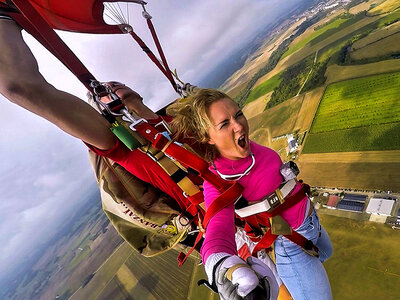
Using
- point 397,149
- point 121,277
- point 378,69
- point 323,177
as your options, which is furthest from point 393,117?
point 121,277

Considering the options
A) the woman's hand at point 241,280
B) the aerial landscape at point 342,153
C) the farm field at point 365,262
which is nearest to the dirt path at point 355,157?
the aerial landscape at point 342,153

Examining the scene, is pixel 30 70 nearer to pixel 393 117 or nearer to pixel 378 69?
pixel 393 117

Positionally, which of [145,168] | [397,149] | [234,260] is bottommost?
[397,149]

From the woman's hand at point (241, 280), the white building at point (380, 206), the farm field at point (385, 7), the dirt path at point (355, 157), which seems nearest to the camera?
the woman's hand at point (241, 280)

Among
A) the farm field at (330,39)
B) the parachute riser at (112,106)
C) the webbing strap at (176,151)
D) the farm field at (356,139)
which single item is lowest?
the farm field at (356,139)

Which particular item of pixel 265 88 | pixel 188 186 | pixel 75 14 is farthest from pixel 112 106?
pixel 265 88

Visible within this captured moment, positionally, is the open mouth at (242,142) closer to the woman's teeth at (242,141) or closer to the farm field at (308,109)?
the woman's teeth at (242,141)

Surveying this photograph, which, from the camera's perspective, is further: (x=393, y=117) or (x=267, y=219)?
(x=393, y=117)

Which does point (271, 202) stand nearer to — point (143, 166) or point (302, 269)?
point (302, 269)
